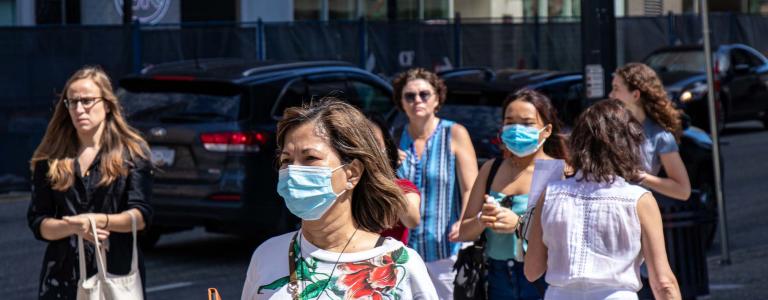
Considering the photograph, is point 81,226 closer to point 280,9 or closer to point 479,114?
point 479,114

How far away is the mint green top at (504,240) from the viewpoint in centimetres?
611

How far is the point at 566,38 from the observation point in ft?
84.6

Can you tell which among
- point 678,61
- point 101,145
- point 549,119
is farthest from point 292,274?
point 678,61

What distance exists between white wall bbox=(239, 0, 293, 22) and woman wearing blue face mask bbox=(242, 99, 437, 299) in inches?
959

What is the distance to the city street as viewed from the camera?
10.4 metres

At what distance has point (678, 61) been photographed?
24203 mm

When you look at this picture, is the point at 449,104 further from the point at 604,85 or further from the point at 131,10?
the point at 131,10

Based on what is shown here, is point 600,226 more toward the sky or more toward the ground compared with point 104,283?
more toward the sky

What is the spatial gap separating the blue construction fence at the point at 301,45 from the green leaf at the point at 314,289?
11933 millimetres

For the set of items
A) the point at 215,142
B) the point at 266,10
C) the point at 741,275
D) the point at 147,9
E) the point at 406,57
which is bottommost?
the point at 741,275

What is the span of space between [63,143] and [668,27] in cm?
2325

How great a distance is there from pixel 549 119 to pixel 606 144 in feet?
4.23

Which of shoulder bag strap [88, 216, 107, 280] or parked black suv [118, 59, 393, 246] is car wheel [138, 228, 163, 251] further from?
shoulder bag strap [88, 216, 107, 280]

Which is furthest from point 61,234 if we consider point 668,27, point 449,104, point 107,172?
point 668,27
